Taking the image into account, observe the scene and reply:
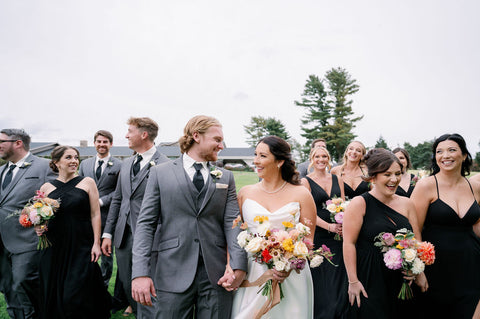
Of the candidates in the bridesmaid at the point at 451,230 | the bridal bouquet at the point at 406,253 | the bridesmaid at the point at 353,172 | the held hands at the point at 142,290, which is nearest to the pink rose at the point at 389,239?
the bridal bouquet at the point at 406,253

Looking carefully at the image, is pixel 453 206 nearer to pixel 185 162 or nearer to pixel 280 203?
pixel 280 203

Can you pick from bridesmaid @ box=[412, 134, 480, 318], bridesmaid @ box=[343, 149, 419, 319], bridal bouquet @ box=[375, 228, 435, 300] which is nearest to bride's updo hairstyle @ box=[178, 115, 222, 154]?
bridesmaid @ box=[343, 149, 419, 319]

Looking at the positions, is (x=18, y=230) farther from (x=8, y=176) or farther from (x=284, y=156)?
(x=284, y=156)

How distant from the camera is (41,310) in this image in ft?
15.1

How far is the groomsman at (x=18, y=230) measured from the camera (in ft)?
16.5

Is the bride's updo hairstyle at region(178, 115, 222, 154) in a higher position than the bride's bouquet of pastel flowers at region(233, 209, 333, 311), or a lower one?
higher

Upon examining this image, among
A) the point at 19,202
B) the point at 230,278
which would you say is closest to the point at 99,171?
the point at 19,202

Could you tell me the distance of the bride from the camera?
11.2ft

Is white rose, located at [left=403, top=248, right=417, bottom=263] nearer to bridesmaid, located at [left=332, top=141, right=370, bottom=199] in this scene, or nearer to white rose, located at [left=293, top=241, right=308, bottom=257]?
white rose, located at [left=293, top=241, right=308, bottom=257]

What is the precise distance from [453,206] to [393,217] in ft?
3.54

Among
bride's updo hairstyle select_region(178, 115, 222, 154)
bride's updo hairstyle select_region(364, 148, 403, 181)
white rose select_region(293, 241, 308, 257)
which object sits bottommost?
white rose select_region(293, 241, 308, 257)

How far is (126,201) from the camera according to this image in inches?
194

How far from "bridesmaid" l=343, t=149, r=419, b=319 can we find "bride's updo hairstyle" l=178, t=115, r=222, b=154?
75.7 inches

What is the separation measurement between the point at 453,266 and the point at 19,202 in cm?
685
